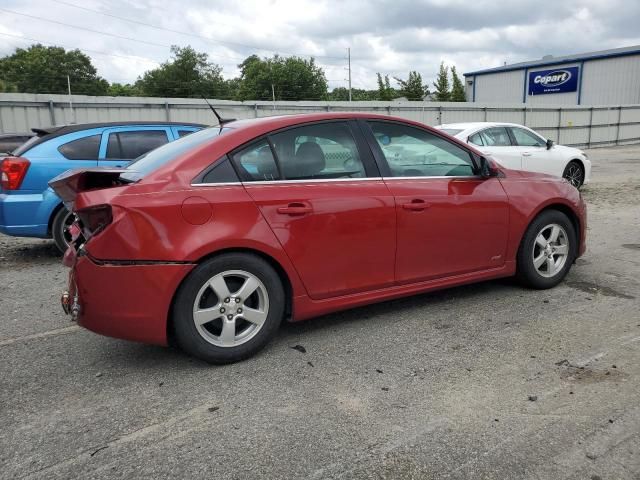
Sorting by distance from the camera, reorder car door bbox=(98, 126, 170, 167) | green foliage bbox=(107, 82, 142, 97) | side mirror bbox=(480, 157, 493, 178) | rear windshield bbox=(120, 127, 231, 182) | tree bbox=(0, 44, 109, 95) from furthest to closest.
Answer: green foliage bbox=(107, 82, 142, 97), tree bbox=(0, 44, 109, 95), car door bbox=(98, 126, 170, 167), side mirror bbox=(480, 157, 493, 178), rear windshield bbox=(120, 127, 231, 182)

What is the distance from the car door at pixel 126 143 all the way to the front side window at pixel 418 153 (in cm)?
370

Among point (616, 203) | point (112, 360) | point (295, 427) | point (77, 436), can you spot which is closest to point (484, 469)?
point (295, 427)

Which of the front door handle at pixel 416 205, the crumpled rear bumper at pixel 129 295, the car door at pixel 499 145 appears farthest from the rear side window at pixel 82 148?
the car door at pixel 499 145

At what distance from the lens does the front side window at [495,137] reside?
1023 centimetres

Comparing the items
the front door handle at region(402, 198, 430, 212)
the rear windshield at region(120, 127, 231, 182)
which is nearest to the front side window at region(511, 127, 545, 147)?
the front door handle at region(402, 198, 430, 212)

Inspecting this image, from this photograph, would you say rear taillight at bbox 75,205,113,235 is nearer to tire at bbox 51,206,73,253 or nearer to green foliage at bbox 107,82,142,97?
tire at bbox 51,206,73,253

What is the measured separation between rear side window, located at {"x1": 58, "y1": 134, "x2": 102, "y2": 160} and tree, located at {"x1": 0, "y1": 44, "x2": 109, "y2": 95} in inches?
3089

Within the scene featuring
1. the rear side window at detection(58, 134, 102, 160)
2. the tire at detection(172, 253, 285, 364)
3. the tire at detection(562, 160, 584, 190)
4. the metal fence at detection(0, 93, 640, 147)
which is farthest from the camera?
the metal fence at detection(0, 93, 640, 147)

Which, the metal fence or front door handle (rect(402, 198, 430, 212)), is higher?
the metal fence

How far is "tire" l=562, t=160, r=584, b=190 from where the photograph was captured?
11312 millimetres

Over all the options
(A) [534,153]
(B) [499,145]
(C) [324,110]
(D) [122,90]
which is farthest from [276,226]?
(D) [122,90]

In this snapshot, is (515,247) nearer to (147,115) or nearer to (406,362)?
(406,362)

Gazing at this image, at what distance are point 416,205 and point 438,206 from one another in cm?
21

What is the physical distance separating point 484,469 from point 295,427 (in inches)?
35.8
